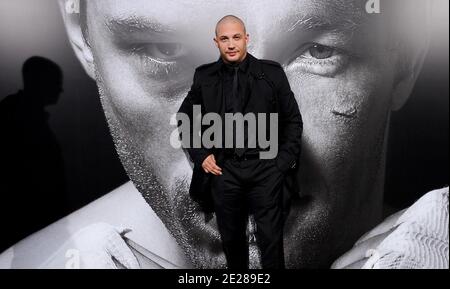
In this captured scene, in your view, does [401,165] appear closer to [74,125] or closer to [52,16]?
[74,125]

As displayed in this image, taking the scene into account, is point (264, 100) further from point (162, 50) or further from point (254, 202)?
point (162, 50)

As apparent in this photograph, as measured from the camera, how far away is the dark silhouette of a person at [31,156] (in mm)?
2885

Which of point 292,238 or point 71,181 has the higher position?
point 71,181

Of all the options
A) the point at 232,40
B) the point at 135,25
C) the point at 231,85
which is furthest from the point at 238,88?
the point at 135,25

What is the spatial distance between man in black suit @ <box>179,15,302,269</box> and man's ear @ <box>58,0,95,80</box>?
A: 545 mm

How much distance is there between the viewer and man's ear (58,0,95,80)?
2.86 meters

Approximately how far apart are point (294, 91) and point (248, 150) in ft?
1.23

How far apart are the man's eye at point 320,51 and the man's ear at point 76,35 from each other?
103 centimetres

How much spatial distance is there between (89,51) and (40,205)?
2.56 feet

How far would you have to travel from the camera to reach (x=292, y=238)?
2906mm

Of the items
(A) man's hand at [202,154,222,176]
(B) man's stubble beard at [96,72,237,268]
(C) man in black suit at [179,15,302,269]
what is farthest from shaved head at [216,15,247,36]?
(B) man's stubble beard at [96,72,237,268]

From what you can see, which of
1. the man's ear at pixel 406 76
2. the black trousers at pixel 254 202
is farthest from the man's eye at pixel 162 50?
the man's ear at pixel 406 76

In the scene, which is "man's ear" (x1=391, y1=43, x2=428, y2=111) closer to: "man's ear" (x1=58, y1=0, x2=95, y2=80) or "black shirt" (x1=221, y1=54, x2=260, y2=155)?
"black shirt" (x1=221, y1=54, x2=260, y2=155)

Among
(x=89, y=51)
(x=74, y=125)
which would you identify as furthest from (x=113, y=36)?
(x=74, y=125)
